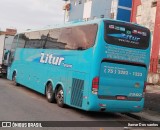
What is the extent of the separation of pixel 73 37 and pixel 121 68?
2.57 metres

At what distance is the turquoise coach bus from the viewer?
13109 mm

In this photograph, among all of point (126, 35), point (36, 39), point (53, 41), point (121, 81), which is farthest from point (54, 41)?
point (121, 81)

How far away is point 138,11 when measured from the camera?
1433 inches

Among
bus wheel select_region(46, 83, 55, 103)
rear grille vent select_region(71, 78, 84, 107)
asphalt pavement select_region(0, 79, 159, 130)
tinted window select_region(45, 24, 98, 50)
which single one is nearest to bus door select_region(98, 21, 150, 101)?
tinted window select_region(45, 24, 98, 50)

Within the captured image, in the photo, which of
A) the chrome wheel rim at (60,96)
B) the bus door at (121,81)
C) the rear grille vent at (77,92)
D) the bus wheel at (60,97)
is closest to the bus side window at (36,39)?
the bus wheel at (60,97)

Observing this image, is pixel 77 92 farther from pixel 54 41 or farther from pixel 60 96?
pixel 54 41

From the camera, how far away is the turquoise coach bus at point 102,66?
13109mm

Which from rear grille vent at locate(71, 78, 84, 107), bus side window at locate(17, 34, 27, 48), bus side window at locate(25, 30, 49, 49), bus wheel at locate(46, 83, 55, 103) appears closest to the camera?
rear grille vent at locate(71, 78, 84, 107)

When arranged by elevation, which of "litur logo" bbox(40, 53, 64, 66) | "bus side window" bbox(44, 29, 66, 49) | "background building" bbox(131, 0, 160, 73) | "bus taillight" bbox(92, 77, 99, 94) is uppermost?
"background building" bbox(131, 0, 160, 73)

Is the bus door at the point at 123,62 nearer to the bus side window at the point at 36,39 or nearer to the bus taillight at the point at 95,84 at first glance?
the bus taillight at the point at 95,84

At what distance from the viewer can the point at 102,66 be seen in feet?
43.1

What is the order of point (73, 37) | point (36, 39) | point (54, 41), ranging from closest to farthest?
1. point (73, 37)
2. point (54, 41)
3. point (36, 39)

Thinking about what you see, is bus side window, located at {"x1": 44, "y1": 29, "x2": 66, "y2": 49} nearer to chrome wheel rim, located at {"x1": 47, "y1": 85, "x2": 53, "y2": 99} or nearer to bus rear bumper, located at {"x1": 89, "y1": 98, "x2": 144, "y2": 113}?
chrome wheel rim, located at {"x1": 47, "y1": 85, "x2": 53, "y2": 99}

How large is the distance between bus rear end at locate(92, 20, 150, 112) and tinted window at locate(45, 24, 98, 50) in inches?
24.2
